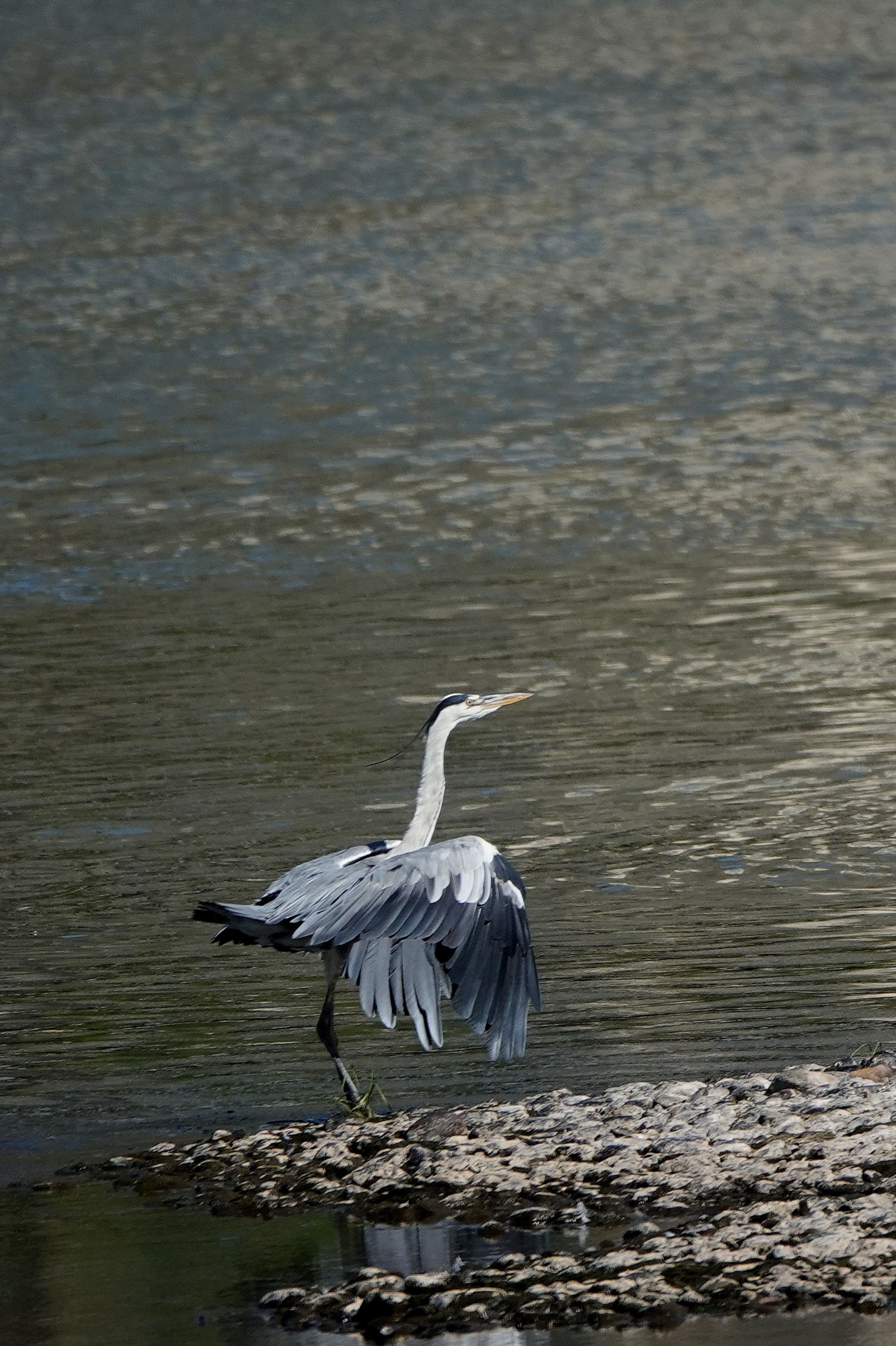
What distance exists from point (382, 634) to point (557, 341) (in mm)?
9485

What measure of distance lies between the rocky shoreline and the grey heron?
34cm

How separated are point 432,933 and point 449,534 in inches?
410

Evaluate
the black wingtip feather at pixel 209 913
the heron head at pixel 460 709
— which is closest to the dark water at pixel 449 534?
the black wingtip feather at pixel 209 913

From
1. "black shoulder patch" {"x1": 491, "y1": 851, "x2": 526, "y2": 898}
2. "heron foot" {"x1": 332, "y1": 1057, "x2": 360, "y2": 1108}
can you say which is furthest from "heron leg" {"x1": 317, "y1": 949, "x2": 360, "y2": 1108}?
"black shoulder patch" {"x1": 491, "y1": 851, "x2": 526, "y2": 898}

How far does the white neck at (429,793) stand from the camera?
873cm

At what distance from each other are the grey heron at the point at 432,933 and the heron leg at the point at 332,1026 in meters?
0.03

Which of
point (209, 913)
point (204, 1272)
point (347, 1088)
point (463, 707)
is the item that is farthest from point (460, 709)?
point (204, 1272)

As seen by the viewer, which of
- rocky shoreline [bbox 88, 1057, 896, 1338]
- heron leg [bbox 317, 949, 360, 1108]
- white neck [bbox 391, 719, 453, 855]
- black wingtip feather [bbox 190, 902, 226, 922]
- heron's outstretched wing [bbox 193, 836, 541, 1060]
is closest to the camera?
rocky shoreline [bbox 88, 1057, 896, 1338]

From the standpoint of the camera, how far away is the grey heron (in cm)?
779

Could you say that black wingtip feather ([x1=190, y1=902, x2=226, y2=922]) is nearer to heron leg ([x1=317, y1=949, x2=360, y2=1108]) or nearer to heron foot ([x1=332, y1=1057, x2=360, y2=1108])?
heron leg ([x1=317, y1=949, x2=360, y2=1108])

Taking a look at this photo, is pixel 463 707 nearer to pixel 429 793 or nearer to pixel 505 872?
pixel 429 793

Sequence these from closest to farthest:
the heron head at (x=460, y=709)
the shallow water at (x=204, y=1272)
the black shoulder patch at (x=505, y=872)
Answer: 1. the shallow water at (x=204, y=1272)
2. the black shoulder patch at (x=505, y=872)
3. the heron head at (x=460, y=709)

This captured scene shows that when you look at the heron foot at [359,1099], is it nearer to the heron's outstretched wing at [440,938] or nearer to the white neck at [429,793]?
the heron's outstretched wing at [440,938]

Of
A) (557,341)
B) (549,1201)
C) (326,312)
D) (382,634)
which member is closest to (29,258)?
(326,312)
